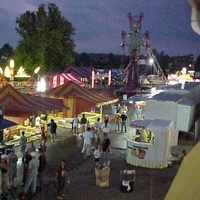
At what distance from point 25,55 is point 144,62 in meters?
16.6

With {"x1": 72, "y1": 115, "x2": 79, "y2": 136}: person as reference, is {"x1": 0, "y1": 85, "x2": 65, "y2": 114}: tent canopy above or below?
above

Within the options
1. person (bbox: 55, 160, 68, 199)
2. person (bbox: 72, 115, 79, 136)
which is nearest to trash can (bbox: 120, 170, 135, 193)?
person (bbox: 55, 160, 68, 199)

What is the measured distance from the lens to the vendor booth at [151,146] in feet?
43.9

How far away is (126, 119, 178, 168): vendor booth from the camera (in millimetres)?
13383

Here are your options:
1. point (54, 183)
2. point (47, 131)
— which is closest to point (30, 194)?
Answer: point (54, 183)

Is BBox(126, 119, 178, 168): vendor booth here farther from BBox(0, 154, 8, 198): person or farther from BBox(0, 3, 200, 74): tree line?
BBox(0, 3, 200, 74): tree line

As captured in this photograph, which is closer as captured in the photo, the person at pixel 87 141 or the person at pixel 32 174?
the person at pixel 32 174

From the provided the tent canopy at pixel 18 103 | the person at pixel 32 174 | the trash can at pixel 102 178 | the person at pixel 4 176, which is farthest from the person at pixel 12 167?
the tent canopy at pixel 18 103

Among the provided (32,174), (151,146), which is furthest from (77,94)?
(32,174)

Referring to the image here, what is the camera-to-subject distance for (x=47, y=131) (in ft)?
59.9

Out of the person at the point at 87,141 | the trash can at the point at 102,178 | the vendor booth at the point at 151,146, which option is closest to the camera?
the trash can at the point at 102,178

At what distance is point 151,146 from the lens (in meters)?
13.5

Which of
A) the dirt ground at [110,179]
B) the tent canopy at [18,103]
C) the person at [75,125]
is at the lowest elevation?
the dirt ground at [110,179]

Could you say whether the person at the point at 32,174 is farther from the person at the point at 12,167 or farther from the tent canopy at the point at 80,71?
the tent canopy at the point at 80,71
